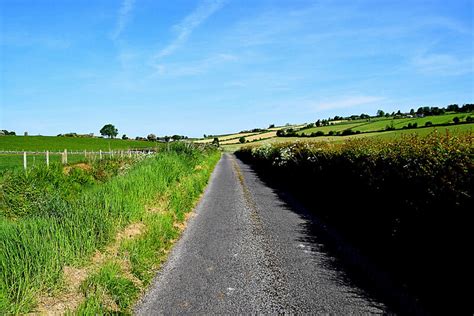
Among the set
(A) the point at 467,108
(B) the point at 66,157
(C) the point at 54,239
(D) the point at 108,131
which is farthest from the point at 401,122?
(D) the point at 108,131

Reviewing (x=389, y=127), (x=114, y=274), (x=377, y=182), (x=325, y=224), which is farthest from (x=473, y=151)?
(x=389, y=127)

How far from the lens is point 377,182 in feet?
29.3

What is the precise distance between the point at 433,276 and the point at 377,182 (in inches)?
133

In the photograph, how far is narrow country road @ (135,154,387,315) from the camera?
16.4 feet

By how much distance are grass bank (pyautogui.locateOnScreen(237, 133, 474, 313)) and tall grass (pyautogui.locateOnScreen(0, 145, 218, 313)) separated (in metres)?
5.24

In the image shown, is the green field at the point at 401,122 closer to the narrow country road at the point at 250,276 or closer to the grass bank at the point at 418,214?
the grass bank at the point at 418,214

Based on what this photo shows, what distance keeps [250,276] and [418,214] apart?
11.2 feet

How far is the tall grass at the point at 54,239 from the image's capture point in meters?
4.49

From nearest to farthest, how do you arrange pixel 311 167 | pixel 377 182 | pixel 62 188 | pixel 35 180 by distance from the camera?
pixel 377 182 < pixel 35 180 < pixel 62 188 < pixel 311 167

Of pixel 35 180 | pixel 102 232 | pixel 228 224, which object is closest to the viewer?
pixel 102 232

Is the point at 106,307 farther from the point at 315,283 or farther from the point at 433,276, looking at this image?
the point at 433,276

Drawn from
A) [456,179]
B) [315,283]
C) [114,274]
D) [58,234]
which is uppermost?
[456,179]

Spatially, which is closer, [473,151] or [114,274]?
[114,274]

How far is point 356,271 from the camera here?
6.33 metres
